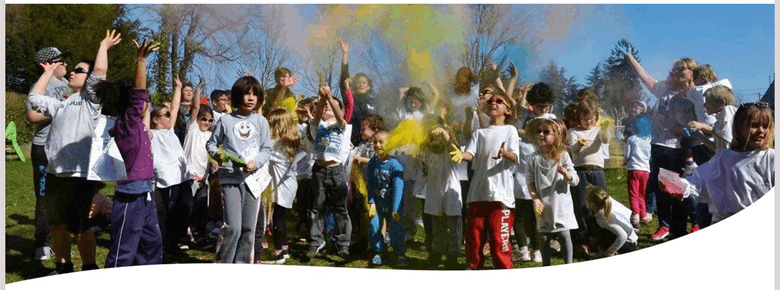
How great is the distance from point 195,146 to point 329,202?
104 cm

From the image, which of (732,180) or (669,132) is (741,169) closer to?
(732,180)

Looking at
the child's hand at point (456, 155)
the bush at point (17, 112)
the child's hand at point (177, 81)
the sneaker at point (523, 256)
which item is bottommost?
the sneaker at point (523, 256)

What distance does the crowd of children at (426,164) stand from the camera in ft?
21.8

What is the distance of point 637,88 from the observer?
689cm

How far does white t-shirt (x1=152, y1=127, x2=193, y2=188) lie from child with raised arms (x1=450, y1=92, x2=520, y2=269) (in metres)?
1.95

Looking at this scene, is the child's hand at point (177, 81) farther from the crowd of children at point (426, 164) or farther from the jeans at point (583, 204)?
the jeans at point (583, 204)

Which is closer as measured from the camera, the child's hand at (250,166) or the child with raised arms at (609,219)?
the child's hand at (250,166)

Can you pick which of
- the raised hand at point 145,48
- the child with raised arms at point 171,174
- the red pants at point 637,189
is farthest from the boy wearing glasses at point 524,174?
the raised hand at point 145,48

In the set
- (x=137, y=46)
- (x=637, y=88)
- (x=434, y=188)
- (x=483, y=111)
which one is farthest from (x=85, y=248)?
(x=637, y=88)

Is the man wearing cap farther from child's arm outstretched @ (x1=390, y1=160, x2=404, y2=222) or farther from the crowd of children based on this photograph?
child's arm outstretched @ (x1=390, y1=160, x2=404, y2=222)

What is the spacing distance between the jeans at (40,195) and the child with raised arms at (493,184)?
2.87 m

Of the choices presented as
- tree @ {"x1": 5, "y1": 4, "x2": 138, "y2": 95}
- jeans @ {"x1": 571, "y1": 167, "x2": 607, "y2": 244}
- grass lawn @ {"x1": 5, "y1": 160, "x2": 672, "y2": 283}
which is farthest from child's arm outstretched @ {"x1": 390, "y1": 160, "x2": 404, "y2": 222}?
tree @ {"x1": 5, "y1": 4, "x2": 138, "y2": 95}

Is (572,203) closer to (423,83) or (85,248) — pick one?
(423,83)

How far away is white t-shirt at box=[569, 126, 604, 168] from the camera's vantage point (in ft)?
22.4
